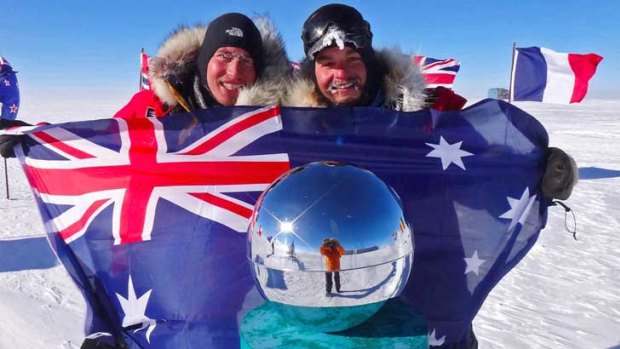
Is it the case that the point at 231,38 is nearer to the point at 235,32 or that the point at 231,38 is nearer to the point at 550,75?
the point at 235,32

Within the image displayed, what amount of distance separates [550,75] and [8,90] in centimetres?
995

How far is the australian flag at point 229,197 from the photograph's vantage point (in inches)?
69.4

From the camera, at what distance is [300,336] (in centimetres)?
94

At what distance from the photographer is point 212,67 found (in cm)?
236

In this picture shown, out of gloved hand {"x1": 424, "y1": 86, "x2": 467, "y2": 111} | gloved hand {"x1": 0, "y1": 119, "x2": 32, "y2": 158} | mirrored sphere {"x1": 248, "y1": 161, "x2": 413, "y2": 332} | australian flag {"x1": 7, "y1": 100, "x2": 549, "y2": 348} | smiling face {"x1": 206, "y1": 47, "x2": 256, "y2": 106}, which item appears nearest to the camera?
mirrored sphere {"x1": 248, "y1": 161, "x2": 413, "y2": 332}

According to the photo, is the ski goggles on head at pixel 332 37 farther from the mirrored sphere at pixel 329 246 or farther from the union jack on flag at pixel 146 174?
the mirrored sphere at pixel 329 246

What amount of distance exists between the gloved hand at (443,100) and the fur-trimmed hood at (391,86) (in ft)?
0.41

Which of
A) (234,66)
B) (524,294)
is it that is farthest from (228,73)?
(524,294)

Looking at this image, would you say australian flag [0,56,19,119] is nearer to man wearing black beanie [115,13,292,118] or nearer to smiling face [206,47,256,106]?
man wearing black beanie [115,13,292,118]

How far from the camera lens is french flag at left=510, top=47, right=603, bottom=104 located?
27.7 ft

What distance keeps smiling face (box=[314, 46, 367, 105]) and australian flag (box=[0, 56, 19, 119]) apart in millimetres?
8405

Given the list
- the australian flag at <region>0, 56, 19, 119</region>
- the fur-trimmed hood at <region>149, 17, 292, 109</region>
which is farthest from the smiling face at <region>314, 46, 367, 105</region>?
the australian flag at <region>0, 56, 19, 119</region>

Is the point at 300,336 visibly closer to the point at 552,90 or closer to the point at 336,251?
the point at 336,251

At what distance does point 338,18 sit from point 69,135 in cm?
122
